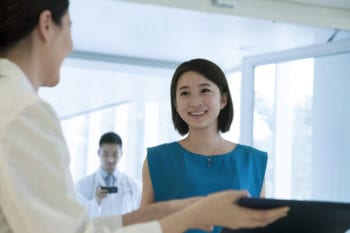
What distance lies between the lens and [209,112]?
177 cm

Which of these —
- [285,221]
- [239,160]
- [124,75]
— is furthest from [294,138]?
[285,221]

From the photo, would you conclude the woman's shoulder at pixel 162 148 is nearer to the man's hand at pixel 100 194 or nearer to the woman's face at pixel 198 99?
the woman's face at pixel 198 99

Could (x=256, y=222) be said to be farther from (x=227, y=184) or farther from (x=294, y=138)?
(x=294, y=138)

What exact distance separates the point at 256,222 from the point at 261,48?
3363mm

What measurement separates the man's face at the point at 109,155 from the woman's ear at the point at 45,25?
3.31m

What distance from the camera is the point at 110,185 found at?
4223 mm

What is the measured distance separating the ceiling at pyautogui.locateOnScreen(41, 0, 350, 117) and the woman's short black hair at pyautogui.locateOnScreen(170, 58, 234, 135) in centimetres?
86

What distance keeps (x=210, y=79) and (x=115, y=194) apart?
8.58ft

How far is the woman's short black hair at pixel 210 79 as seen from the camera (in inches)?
69.5

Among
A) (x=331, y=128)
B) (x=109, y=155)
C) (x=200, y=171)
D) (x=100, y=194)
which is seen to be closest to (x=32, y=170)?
(x=200, y=171)

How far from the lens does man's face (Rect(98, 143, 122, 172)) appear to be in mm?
4180

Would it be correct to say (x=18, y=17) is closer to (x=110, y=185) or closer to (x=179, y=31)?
(x=179, y=31)

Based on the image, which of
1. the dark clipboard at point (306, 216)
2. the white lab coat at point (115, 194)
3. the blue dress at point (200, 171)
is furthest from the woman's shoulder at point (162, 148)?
the white lab coat at point (115, 194)

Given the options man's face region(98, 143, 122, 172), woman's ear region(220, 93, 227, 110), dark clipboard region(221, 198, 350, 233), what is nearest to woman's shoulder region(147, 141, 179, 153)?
woman's ear region(220, 93, 227, 110)
